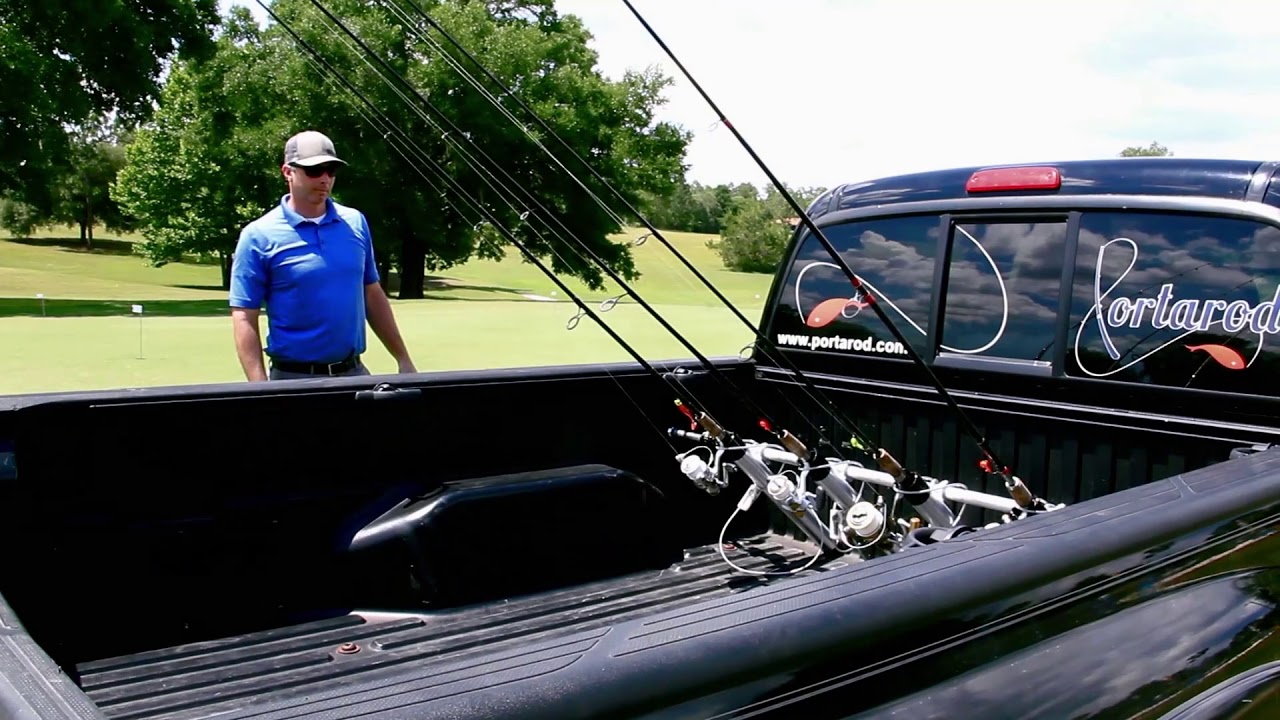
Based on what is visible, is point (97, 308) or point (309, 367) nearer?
point (309, 367)

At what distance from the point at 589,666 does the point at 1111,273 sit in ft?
9.07

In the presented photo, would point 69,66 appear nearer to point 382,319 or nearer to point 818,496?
point 382,319

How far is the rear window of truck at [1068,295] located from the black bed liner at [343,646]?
117 centimetres

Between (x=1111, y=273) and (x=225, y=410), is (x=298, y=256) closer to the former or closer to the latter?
(x=225, y=410)

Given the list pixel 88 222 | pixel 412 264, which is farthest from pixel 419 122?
pixel 88 222

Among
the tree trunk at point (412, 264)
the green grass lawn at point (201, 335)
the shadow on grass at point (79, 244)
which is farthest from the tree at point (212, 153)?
the shadow on grass at point (79, 244)

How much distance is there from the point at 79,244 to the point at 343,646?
278 feet

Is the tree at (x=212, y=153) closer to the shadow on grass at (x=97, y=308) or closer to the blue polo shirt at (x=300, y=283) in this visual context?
the shadow on grass at (x=97, y=308)

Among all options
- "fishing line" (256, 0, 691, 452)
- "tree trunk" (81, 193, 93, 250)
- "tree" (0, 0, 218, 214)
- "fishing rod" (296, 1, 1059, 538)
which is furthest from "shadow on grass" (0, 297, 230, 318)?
"tree trunk" (81, 193, 93, 250)

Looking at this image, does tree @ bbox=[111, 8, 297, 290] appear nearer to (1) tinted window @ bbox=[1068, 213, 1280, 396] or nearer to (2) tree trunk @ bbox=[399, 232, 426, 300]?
(2) tree trunk @ bbox=[399, 232, 426, 300]

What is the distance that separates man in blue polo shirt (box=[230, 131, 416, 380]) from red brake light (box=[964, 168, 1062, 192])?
239 cm

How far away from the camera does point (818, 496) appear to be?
4223mm

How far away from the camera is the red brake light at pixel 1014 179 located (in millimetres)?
3713

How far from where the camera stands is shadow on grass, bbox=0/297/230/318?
23906 mm
